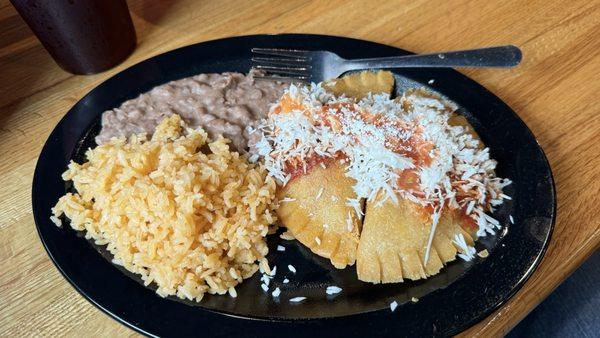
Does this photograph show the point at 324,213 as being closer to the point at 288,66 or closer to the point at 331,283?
the point at 331,283

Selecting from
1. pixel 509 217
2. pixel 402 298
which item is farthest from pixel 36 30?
pixel 509 217

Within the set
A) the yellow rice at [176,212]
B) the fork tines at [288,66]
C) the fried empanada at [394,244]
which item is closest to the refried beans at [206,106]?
the fork tines at [288,66]

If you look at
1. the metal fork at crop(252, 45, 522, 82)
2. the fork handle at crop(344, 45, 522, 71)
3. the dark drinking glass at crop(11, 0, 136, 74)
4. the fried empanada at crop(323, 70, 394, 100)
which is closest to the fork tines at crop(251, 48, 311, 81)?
the metal fork at crop(252, 45, 522, 82)

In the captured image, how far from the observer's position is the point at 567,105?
5.41ft

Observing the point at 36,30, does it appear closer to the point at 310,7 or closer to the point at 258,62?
the point at 258,62

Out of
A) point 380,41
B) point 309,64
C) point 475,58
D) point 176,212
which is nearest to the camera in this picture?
point 176,212

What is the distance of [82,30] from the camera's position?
1689 mm

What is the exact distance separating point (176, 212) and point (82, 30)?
924 mm

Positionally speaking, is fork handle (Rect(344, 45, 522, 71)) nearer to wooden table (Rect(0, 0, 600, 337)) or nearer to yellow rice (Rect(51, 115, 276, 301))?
wooden table (Rect(0, 0, 600, 337))

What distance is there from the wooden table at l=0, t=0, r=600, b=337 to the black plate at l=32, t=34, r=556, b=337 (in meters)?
0.10

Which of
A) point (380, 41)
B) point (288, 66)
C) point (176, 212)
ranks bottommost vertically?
point (380, 41)

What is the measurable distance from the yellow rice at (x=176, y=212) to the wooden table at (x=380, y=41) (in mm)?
172

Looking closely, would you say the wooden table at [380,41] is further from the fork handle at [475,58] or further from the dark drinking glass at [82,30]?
the fork handle at [475,58]

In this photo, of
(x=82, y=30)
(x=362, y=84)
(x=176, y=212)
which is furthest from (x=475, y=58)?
(x=82, y=30)
